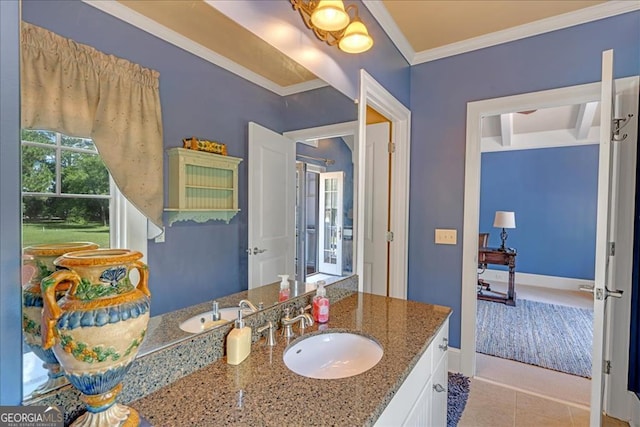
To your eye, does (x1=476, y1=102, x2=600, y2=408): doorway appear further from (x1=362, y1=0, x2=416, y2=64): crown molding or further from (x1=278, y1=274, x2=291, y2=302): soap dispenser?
(x1=278, y1=274, x2=291, y2=302): soap dispenser

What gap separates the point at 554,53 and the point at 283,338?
267 cm

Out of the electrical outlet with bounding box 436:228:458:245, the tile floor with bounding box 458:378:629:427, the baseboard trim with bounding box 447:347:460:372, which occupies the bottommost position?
the tile floor with bounding box 458:378:629:427

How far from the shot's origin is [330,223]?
180cm

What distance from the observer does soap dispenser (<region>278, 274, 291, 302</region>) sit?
4.36 ft

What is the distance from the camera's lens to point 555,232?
5316 mm

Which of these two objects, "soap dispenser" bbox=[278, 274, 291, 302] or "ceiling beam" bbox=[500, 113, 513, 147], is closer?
"soap dispenser" bbox=[278, 274, 291, 302]

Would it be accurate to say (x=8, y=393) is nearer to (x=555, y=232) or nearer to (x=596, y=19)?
(x=596, y=19)

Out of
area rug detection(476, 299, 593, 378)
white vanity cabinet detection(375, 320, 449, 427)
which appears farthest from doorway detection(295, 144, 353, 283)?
area rug detection(476, 299, 593, 378)

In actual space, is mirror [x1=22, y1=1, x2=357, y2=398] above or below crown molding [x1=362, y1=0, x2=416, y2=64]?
below

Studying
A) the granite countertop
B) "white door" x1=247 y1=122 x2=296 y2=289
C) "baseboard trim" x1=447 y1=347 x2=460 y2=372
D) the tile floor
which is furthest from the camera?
"baseboard trim" x1=447 y1=347 x2=460 y2=372

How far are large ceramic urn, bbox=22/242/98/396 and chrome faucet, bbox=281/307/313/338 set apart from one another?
67cm

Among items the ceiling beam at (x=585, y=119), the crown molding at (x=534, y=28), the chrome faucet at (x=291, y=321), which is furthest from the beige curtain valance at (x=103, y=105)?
the ceiling beam at (x=585, y=119)

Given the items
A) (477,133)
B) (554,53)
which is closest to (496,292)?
(477,133)

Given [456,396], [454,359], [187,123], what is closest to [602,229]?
[456,396]
